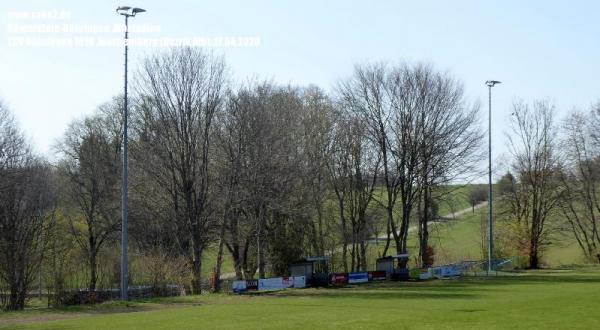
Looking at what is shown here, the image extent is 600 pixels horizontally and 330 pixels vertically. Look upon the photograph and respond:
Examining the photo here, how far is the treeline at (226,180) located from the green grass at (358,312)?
298 inches

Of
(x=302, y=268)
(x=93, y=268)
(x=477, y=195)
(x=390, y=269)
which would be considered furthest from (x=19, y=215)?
(x=477, y=195)

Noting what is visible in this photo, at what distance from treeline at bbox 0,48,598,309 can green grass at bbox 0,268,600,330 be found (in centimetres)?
757

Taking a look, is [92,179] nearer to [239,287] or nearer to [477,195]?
[239,287]

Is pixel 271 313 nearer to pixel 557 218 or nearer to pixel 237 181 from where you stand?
pixel 237 181

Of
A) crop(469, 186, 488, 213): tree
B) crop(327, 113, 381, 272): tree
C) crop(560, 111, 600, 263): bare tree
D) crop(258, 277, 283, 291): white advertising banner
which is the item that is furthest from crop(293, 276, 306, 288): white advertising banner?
crop(469, 186, 488, 213): tree

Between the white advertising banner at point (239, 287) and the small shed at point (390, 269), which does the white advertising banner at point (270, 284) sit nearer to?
the white advertising banner at point (239, 287)

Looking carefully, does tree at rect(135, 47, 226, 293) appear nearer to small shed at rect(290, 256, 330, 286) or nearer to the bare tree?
small shed at rect(290, 256, 330, 286)

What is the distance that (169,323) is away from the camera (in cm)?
2267

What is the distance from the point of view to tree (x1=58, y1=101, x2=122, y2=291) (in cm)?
5291

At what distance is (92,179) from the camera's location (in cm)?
5334

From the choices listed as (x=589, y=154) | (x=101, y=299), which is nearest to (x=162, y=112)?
(x=101, y=299)

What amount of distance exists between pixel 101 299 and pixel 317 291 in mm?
12499

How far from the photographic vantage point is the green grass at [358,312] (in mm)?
21141

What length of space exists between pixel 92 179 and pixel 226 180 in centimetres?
1660
